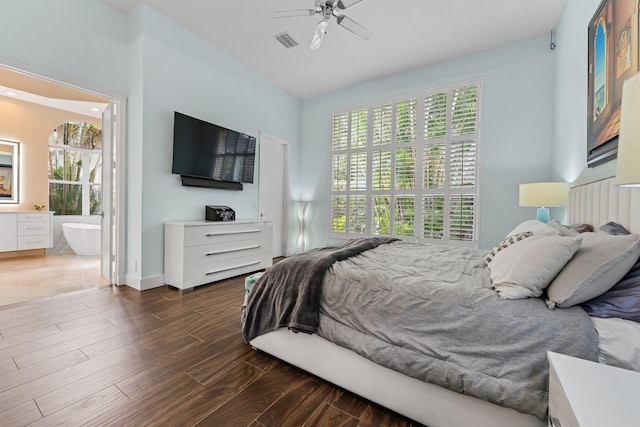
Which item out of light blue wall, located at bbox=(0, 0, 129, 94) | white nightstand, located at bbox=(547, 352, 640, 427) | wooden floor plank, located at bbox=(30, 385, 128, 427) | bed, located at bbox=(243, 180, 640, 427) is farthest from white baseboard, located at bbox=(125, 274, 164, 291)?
white nightstand, located at bbox=(547, 352, 640, 427)

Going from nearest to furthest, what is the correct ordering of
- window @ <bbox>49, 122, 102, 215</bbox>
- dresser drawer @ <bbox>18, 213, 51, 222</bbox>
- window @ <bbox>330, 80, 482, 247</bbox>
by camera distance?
window @ <bbox>330, 80, 482, 247</bbox>, dresser drawer @ <bbox>18, 213, 51, 222</bbox>, window @ <bbox>49, 122, 102, 215</bbox>

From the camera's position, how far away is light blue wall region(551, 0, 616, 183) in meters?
2.15

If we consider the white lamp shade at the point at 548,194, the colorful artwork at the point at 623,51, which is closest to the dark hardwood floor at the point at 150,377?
the colorful artwork at the point at 623,51

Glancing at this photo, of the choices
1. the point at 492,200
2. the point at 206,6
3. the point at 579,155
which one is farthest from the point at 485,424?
the point at 206,6

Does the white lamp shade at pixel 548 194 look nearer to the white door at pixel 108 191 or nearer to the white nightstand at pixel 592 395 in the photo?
the white nightstand at pixel 592 395

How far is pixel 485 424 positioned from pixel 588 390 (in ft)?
2.00

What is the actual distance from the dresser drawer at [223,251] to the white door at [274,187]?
33.6 inches

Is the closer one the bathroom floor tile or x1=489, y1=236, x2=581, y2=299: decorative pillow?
x1=489, y1=236, x2=581, y2=299: decorative pillow

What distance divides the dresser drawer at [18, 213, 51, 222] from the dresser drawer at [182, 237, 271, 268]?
12.6 ft

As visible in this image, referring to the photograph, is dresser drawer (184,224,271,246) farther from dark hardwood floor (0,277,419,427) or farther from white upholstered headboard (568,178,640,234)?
white upholstered headboard (568,178,640,234)

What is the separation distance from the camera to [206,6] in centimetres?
290

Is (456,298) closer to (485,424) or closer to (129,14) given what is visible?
(485,424)

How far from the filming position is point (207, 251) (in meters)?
3.17

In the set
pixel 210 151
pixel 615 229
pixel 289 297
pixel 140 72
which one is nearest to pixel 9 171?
pixel 140 72
